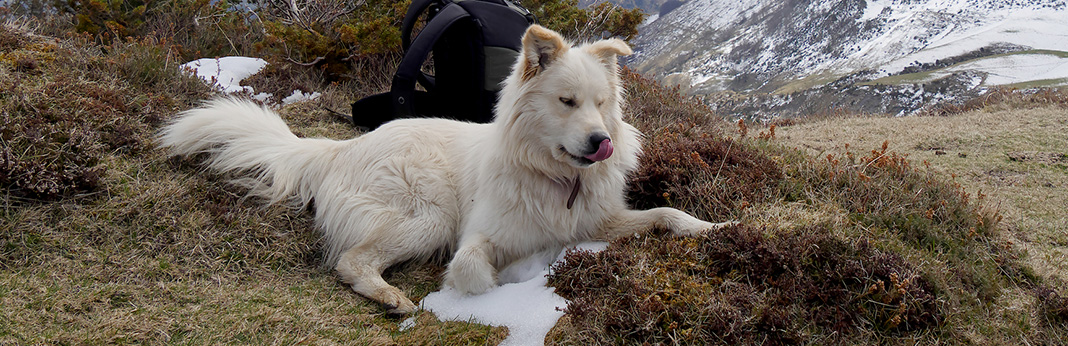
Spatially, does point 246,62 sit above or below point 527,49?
below

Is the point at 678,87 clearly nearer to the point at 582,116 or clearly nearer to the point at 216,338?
the point at 582,116

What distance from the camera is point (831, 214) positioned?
10.5 ft

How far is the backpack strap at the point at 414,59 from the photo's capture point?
→ 4582mm

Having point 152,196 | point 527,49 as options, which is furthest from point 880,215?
point 152,196

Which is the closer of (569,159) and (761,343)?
(761,343)

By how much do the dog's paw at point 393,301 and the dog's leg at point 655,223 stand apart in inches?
49.9

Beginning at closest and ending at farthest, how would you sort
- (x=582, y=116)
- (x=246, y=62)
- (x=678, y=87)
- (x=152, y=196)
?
(x=582, y=116) < (x=152, y=196) < (x=678, y=87) < (x=246, y=62)

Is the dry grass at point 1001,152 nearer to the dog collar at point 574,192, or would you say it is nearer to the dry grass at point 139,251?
the dog collar at point 574,192

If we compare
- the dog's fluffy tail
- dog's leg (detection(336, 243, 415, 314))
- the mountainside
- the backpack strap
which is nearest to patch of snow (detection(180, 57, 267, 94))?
the dog's fluffy tail

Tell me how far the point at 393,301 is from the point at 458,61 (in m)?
2.78

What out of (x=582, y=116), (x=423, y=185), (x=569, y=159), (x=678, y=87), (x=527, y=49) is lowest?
(x=678, y=87)

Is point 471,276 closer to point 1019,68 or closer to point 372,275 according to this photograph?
point 372,275

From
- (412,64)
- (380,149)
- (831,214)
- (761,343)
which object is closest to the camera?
(761,343)

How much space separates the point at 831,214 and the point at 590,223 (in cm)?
144
